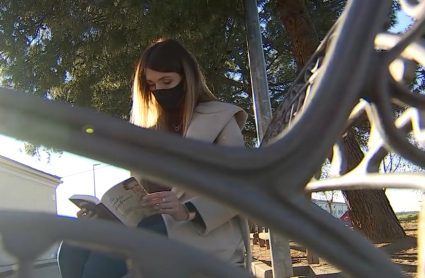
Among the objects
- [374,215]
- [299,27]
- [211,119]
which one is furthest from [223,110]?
[374,215]

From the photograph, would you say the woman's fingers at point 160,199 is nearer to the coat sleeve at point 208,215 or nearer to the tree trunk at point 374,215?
the coat sleeve at point 208,215

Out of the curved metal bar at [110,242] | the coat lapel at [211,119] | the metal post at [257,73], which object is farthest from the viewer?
the metal post at [257,73]

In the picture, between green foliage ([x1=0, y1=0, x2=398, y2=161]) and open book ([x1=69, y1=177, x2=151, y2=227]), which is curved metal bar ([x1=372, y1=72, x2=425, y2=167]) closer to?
open book ([x1=69, y1=177, x2=151, y2=227])

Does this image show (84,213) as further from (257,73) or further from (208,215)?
(257,73)

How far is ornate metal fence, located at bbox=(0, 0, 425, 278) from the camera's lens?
0.54 meters

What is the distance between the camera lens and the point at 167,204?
128 cm

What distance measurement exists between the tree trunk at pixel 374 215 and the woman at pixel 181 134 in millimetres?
3901

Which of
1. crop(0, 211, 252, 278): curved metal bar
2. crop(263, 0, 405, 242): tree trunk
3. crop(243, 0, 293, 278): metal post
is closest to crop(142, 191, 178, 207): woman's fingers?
crop(0, 211, 252, 278): curved metal bar

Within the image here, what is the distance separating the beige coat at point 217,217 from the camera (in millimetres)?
1322

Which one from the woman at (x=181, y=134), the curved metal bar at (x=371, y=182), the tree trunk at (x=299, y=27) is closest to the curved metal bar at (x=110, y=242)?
the curved metal bar at (x=371, y=182)

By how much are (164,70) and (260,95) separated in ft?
8.51

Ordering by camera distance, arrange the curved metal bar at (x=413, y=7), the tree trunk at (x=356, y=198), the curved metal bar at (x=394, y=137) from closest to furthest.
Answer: the curved metal bar at (x=394, y=137) < the curved metal bar at (x=413, y=7) < the tree trunk at (x=356, y=198)

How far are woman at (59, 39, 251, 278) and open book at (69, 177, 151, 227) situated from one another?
34 millimetres

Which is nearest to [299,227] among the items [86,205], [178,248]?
[178,248]
